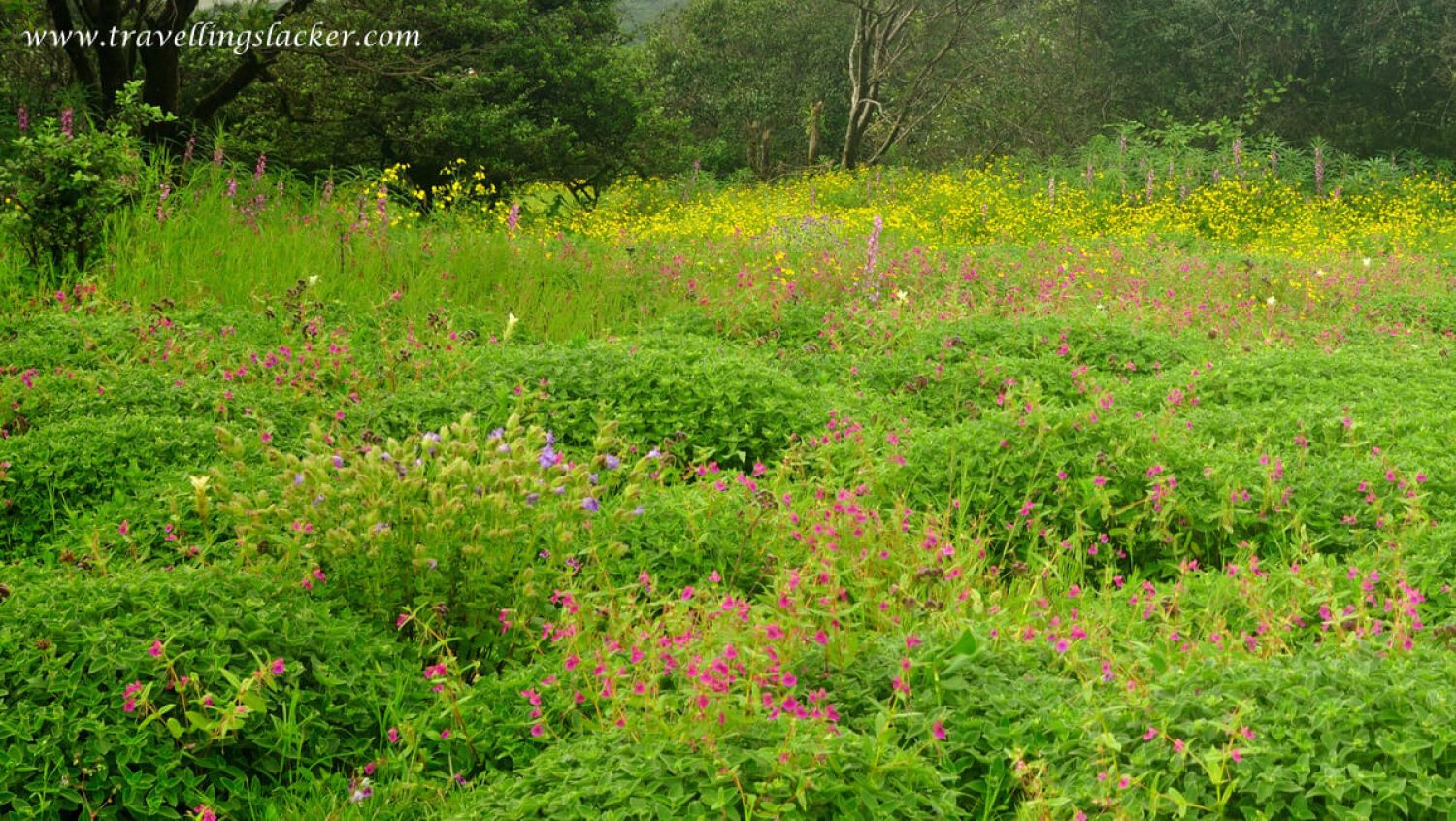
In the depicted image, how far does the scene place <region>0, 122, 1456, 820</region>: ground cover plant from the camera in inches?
91.5

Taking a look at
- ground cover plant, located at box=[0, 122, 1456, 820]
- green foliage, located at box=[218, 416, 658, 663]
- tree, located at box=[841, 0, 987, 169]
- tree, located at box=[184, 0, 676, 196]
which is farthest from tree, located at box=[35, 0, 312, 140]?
tree, located at box=[841, 0, 987, 169]

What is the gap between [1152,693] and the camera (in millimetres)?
2432

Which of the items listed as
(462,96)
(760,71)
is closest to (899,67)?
(760,71)

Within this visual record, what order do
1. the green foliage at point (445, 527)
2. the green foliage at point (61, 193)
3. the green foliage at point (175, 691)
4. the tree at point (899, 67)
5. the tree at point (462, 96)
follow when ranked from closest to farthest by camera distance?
the green foliage at point (175, 691)
the green foliage at point (445, 527)
the green foliage at point (61, 193)
the tree at point (462, 96)
the tree at point (899, 67)

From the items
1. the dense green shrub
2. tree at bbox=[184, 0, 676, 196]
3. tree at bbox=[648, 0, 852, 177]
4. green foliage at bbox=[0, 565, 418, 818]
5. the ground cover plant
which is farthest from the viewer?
tree at bbox=[648, 0, 852, 177]

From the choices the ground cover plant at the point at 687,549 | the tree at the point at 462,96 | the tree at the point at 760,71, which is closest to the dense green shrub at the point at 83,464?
the ground cover plant at the point at 687,549

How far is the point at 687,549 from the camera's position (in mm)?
3561

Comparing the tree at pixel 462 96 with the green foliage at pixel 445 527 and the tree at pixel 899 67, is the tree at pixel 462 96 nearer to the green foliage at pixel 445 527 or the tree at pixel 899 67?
the tree at pixel 899 67

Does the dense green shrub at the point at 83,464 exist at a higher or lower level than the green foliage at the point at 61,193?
lower

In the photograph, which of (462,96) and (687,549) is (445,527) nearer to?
(687,549)

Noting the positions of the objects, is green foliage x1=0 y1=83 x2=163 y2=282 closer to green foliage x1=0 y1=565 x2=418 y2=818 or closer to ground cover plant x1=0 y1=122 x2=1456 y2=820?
ground cover plant x1=0 y1=122 x2=1456 y2=820

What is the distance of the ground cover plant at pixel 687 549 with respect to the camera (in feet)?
7.63

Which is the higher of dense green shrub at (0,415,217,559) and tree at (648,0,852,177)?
tree at (648,0,852,177)

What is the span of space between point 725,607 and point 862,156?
2074 cm
